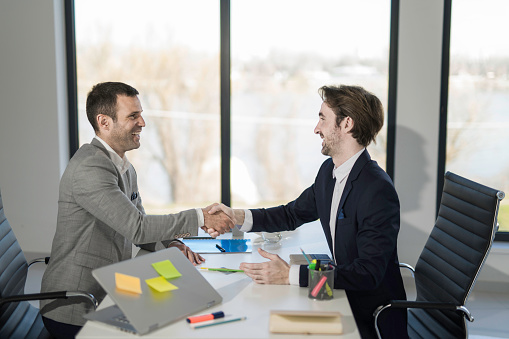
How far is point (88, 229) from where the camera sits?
2.28 metres

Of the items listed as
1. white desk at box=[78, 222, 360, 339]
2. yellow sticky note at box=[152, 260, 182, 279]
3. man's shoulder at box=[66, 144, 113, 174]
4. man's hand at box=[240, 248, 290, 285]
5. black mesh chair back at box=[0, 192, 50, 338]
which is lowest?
black mesh chair back at box=[0, 192, 50, 338]

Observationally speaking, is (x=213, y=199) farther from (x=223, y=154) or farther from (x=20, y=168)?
(x=20, y=168)

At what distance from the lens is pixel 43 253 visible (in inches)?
174

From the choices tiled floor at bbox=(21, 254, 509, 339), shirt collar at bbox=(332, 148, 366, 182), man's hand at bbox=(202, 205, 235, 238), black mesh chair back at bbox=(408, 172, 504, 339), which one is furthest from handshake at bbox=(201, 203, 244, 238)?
tiled floor at bbox=(21, 254, 509, 339)

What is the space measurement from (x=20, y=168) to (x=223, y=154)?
5.09 feet

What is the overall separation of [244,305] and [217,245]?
0.77 metres

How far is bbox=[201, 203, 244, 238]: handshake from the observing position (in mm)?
2545

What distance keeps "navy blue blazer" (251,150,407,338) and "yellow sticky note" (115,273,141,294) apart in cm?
59

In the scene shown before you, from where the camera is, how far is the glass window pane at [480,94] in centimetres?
396

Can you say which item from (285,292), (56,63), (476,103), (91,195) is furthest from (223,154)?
(285,292)

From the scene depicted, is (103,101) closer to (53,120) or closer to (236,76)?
(236,76)

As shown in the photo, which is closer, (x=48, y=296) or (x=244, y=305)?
(x=244, y=305)

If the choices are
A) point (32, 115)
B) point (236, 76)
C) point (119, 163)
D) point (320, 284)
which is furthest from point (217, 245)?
point (32, 115)

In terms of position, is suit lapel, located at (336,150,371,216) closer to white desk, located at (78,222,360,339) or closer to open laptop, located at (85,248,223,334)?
white desk, located at (78,222,360,339)
